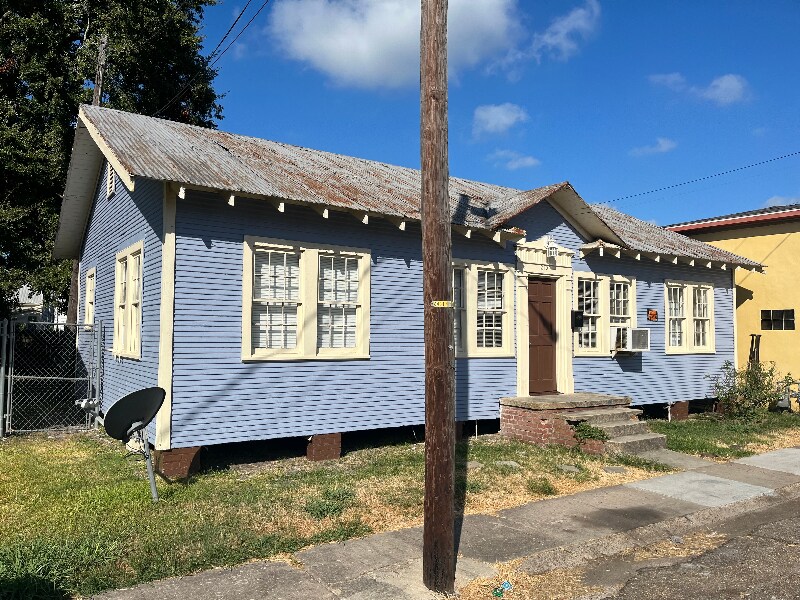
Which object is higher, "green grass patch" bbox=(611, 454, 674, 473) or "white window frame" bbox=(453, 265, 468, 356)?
"white window frame" bbox=(453, 265, 468, 356)

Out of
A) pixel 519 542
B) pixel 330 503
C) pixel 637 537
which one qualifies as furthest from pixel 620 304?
pixel 330 503

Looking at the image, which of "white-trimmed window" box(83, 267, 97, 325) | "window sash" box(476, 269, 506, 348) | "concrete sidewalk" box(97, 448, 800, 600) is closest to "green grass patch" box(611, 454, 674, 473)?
"concrete sidewalk" box(97, 448, 800, 600)

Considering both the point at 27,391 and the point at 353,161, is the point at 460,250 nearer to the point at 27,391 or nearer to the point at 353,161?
the point at 353,161

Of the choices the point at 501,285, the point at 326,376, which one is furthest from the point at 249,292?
the point at 501,285

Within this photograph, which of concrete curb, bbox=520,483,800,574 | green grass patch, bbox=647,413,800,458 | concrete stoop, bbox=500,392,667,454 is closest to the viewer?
concrete curb, bbox=520,483,800,574

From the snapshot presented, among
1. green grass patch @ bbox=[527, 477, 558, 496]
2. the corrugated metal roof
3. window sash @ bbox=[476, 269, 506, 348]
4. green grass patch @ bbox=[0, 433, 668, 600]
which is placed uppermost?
the corrugated metal roof

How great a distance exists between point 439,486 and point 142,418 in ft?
12.5

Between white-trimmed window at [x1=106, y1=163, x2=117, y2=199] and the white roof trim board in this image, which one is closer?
the white roof trim board

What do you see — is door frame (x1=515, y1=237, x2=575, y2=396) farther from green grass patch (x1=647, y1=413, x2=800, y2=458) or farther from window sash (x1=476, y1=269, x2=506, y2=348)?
green grass patch (x1=647, y1=413, x2=800, y2=458)

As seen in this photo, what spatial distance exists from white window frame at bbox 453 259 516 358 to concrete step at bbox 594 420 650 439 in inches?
84.4

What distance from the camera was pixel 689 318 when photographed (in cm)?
1509

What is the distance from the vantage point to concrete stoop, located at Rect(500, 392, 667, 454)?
10378 mm

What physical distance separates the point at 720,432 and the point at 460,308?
581 cm

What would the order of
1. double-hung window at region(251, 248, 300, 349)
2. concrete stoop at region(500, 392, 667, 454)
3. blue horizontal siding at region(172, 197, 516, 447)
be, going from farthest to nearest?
concrete stoop at region(500, 392, 667, 454), double-hung window at region(251, 248, 300, 349), blue horizontal siding at region(172, 197, 516, 447)
